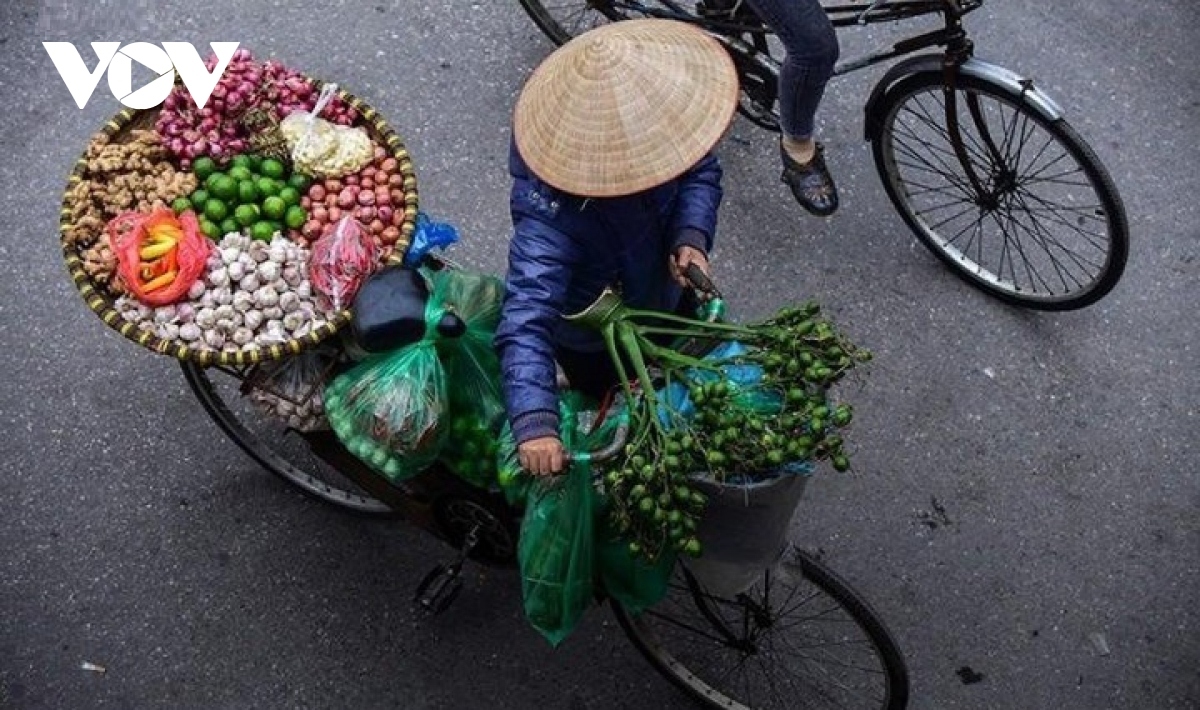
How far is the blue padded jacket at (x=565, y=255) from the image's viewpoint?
9.57ft

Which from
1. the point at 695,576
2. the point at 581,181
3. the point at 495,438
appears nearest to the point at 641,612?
the point at 695,576

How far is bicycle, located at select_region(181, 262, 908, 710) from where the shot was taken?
140 inches

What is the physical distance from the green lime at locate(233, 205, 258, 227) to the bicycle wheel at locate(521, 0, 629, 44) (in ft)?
6.49

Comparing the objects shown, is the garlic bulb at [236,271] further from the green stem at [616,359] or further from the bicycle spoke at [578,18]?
the bicycle spoke at [578,18]

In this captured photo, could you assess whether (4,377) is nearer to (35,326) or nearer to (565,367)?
(35,326)

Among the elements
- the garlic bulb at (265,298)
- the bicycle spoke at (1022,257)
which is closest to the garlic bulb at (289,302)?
the garlic bulb at (265,298)

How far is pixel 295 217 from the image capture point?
348 centimetres

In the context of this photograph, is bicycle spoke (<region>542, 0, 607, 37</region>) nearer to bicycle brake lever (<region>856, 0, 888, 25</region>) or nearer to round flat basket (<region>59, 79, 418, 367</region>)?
bicycle brake lever (<region>856, 0, 888, 25</region>)

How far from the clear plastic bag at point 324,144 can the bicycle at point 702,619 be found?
21.7 inches

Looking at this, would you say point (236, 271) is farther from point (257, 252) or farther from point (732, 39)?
point (732, 39)

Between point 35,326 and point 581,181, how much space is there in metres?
2.69

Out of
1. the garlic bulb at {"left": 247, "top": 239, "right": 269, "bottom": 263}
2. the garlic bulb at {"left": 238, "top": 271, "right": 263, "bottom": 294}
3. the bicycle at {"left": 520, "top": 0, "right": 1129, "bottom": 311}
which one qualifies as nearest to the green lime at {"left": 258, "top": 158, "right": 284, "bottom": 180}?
A: the garlic bulb at {"left": 247, "top": 239, "right": 269, "bottom": 263}

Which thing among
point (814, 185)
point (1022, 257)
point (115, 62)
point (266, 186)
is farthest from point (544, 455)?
point (115, 62)

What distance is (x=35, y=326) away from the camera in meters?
4.59
